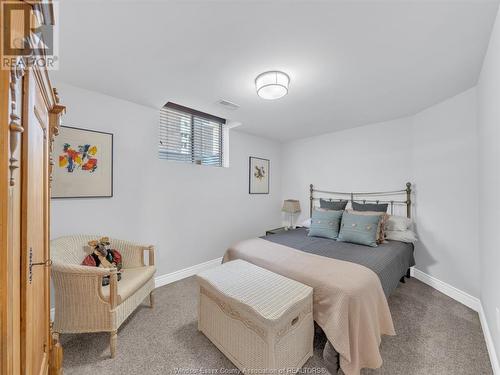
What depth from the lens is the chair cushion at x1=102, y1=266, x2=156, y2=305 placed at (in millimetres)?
1733

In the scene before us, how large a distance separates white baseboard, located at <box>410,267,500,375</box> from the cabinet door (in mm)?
2657

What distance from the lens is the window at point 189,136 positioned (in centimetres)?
302

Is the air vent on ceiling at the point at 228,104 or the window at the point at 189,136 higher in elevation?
the air vent on ceiling at the point at 228,104

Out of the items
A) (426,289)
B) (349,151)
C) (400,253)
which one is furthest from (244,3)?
(426,289)

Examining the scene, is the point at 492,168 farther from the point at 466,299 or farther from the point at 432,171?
the point at 466,299

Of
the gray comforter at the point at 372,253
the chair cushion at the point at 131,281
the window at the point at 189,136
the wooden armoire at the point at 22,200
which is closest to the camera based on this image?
the wooden armoire at the point at 22,200

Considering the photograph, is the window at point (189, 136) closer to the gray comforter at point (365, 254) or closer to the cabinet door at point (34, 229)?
the gray comforter at point (365, 254)

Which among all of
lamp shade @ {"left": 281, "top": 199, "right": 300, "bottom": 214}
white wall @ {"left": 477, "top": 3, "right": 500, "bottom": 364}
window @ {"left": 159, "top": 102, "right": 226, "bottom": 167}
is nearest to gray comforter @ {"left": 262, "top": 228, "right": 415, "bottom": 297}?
white wall @ {"left": 477, "top": 3, "right": 500, "bottom": 364}

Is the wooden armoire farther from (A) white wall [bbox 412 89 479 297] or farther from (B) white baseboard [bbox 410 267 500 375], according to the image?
(A) white wall [bbox 412 89 479 297]

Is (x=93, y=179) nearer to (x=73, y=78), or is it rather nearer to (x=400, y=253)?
(x=73, y=78)

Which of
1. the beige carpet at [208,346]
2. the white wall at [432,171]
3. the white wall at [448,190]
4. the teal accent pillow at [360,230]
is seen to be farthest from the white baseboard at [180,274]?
the white wall at [448,190]

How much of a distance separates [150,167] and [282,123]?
2.06 metres

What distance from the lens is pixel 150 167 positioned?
108 inches

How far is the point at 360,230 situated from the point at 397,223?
63 cm
